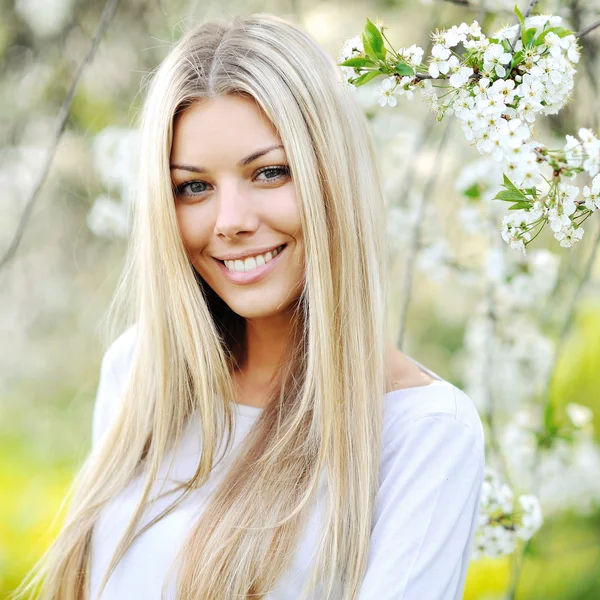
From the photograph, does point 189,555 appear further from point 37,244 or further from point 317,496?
point 37,244

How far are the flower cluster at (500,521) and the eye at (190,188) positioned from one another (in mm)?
840

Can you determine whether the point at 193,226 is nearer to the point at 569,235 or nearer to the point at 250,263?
the point at 250,263

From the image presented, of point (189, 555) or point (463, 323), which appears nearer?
point (189, 555)

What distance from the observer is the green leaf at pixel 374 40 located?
100 centimetres

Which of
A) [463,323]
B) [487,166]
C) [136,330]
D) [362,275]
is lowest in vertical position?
[463,323]

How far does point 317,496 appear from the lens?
1.33 meters

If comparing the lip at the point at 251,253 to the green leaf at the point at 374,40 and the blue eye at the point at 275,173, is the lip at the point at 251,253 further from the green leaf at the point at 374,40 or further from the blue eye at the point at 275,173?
the green leaf at the point at 374,40

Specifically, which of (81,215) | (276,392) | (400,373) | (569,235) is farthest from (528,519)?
(81,215)

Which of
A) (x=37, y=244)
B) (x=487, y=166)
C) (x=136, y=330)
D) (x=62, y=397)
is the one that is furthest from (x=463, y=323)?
(x=136, y=330)

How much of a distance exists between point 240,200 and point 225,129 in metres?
0.12

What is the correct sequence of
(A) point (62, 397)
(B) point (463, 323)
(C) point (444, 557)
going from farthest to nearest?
1. (B) point (463, 323)
2. (A) point (62, 397)
3. (C) point (444, 557)

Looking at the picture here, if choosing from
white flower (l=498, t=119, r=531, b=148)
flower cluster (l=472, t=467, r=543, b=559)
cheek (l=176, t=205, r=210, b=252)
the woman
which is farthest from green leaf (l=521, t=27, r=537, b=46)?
flower cluster (l=472, t=467, r=543, b=559)

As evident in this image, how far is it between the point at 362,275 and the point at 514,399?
4.95 ft

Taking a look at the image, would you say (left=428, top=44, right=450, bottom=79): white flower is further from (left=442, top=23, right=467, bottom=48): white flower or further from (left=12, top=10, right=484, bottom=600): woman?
(left=12, top=10, right=484, bottom=600): woman
